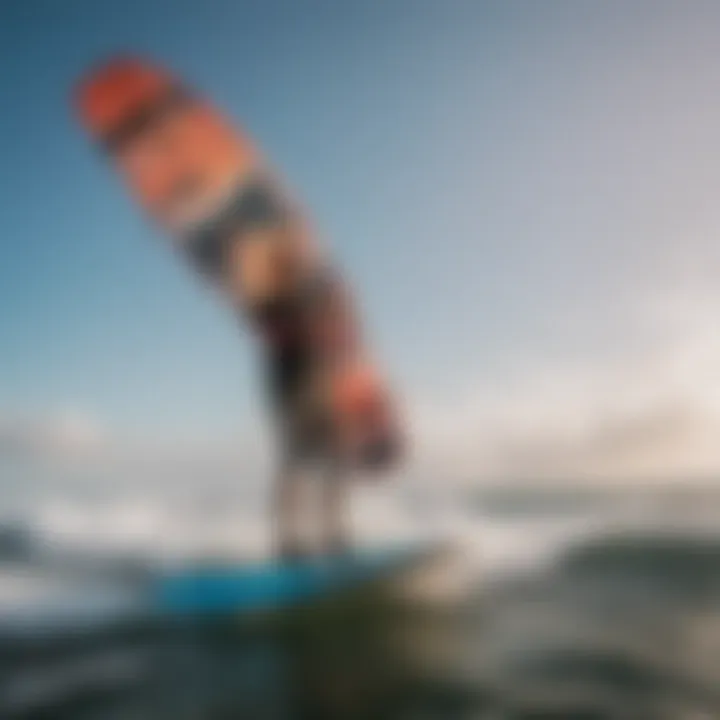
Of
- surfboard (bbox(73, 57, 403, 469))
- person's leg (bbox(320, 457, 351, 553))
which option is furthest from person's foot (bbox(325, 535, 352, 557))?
surfboard (bbox(73, 57, 403, 469))

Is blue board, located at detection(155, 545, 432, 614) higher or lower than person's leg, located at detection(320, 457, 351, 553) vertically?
lower

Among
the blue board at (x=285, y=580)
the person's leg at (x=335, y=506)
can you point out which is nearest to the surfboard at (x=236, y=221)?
the person's leg at (x=335, y=506)

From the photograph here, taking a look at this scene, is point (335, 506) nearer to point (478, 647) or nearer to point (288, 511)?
point (288, 511)

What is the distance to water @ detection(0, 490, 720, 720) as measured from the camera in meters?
1.33

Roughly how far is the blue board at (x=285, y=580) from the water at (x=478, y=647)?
0.02 m

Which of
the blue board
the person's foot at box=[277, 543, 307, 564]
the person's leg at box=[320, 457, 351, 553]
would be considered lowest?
the blue board

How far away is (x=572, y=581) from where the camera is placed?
1.37 meters

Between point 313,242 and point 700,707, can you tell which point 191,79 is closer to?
point 313,242

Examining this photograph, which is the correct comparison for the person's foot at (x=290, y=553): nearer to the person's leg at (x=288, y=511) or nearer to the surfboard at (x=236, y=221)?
the person's leg at (x=288, y=511)

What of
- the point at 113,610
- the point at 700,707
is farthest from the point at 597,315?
the point at 113,610

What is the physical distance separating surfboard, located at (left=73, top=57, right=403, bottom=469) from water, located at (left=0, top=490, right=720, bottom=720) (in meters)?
0.22

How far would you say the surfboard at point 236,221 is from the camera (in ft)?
4.62

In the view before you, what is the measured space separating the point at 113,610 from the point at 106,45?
83 centimetres

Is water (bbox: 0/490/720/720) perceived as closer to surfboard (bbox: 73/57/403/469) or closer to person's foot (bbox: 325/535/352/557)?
person's foot (bbox: 325/535/352/557)
